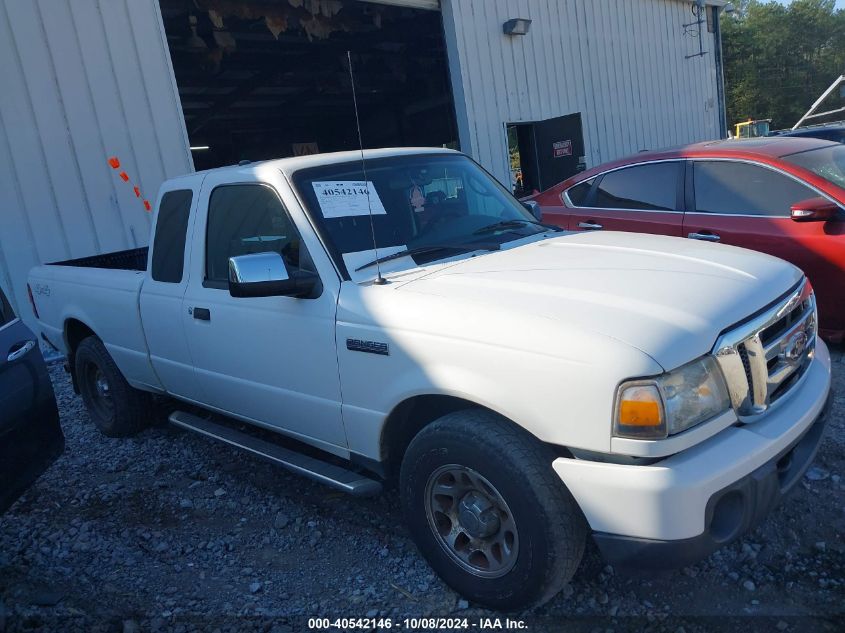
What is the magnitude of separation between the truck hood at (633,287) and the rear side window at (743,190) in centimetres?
228

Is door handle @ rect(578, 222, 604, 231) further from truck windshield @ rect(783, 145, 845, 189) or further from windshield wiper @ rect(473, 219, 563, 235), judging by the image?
windshield wiper @ rect(473, 219, 563, 235)

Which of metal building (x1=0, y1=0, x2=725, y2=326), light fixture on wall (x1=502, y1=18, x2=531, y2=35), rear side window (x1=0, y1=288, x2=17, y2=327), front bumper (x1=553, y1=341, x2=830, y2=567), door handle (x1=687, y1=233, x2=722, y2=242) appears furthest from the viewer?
light fixture on wall (x1=502, y1=18, x2=531, y2=35)

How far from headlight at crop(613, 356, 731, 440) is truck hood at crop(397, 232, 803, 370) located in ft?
0.21

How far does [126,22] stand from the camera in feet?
24.6

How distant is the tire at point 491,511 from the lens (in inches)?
92.2

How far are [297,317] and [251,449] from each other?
93 centimetres

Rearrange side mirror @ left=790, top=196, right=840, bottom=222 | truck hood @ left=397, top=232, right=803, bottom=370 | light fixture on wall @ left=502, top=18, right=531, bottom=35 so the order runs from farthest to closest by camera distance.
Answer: light fixture on wall @ left=502, top=18, right=531, bottom=35, side mirror @ left=790, top=196, right=840, bottom=222, truck hood @ left=397, top=232, right=803, bottom=370

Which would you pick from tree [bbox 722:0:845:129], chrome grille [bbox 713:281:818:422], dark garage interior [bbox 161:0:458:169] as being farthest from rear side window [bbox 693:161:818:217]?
tree [bbox 722:0:845:129]

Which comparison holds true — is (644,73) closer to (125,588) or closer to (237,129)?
(237,129)

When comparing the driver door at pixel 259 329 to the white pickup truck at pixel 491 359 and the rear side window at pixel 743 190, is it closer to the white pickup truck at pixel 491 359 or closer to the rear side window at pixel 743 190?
the white pickup truck at pixel 491 359

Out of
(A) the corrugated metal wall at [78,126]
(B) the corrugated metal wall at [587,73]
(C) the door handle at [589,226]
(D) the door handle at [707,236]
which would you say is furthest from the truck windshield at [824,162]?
(A) the corrugated metal wall at [78,126]

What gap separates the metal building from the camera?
7039mm

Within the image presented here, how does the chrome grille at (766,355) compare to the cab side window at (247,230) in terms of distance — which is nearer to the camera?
the chrome grille at (766,355)

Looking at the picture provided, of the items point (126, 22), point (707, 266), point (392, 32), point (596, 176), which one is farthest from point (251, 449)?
point (392, 32)
